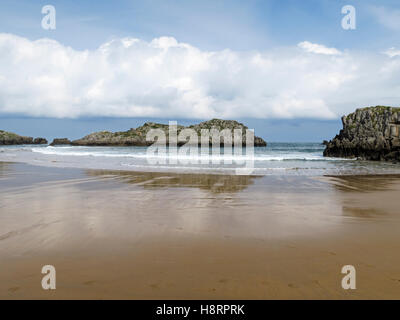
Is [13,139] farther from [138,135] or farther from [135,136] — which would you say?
[138,135]

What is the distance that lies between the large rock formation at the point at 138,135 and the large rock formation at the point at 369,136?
71097 mm

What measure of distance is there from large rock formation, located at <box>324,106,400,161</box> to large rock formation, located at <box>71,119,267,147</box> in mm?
71097

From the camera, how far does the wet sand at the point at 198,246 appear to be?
3539mm

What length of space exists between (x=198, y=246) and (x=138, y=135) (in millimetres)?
115963

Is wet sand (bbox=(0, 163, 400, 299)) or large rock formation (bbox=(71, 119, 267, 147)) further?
large rock formation (bbox=(71, 119, 267, 147))

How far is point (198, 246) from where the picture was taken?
4973 mm

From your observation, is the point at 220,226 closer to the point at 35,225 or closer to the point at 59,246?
the point at 59,246

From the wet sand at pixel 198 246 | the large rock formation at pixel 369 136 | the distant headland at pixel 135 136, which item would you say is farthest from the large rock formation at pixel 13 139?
the wet sand at pixel 198 246

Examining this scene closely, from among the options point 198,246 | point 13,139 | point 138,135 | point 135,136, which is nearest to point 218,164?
point 198,246

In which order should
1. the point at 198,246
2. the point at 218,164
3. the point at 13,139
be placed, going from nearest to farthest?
the point at 198,246 < the point at 218,164 < the point at 13,139

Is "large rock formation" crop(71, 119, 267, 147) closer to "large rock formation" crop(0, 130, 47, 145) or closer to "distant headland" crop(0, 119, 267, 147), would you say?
"distant headland" crop(0, 119, 267, 147)

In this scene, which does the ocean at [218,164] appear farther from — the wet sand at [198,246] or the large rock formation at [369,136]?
the wet sand at [198,246]

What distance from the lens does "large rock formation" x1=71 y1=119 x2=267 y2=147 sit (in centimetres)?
11238

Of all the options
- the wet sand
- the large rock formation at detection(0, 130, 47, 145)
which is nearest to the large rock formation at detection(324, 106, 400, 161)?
the wet sand
